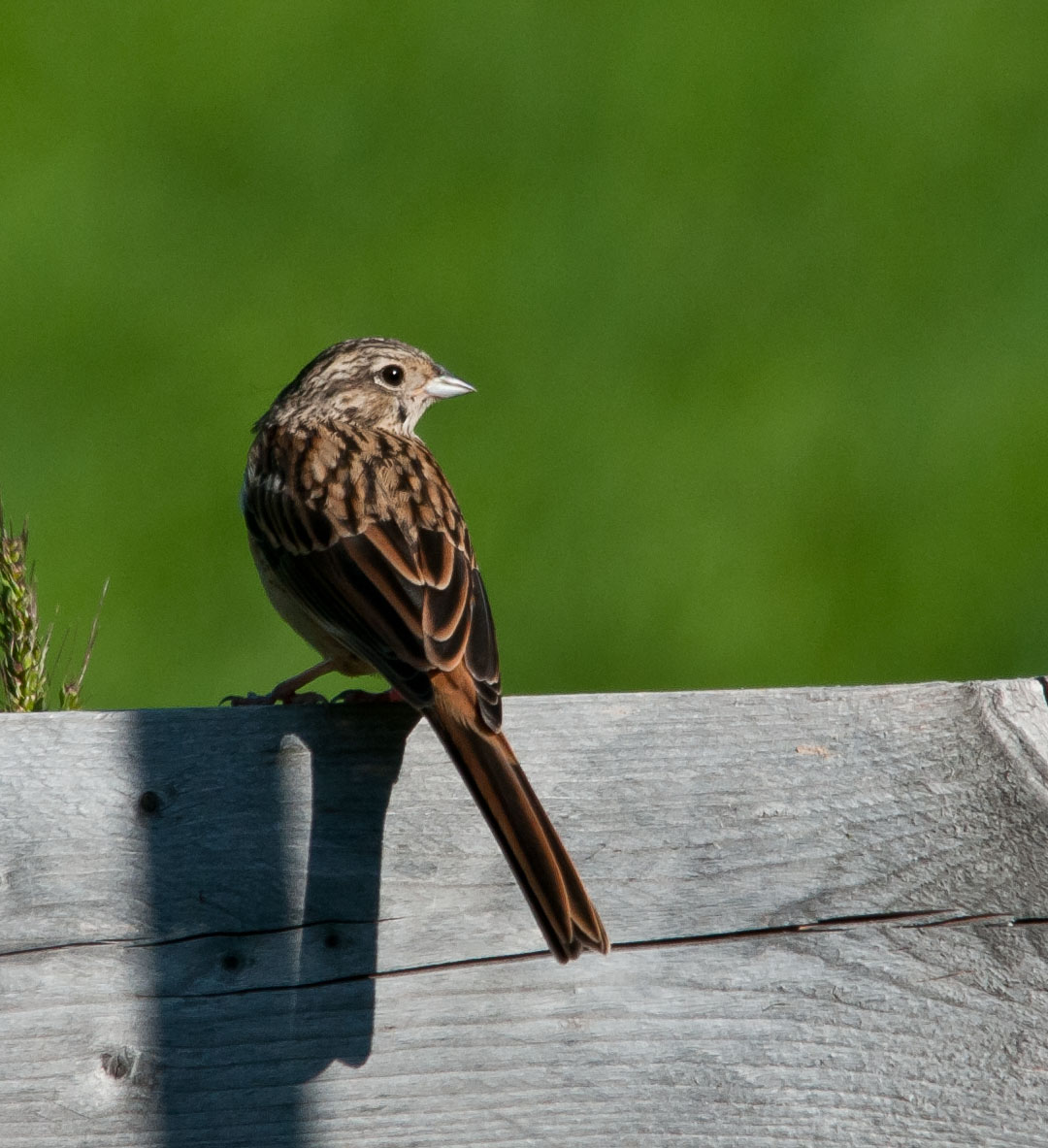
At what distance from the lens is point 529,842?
9.70 feet

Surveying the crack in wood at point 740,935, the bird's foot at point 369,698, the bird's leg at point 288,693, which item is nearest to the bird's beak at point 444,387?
the bird's leg at point 288,693

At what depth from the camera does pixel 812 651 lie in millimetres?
7555

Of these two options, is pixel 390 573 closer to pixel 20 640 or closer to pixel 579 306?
pixel 20 640

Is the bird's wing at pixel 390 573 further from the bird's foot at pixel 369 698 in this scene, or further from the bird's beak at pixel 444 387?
the bird's beak at pixel 444 387

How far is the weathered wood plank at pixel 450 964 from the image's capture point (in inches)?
122

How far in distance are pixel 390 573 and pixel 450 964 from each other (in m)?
0.98

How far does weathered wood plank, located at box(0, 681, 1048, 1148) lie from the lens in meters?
3.11

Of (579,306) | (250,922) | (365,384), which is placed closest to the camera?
(250,922)

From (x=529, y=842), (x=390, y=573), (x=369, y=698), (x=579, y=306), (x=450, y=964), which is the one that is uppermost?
(x=579, y=306)

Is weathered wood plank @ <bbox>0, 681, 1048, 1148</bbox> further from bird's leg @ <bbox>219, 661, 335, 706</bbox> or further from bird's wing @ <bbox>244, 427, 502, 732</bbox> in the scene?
bird's leg @ <bbox>219, 661, 335, 706</bbox>

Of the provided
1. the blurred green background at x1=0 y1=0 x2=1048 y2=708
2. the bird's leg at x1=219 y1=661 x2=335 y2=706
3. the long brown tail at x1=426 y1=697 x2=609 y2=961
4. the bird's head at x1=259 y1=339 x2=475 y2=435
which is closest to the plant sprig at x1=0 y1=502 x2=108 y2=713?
the bird's leg at x1=219 y1=661 x2=335 y2=706

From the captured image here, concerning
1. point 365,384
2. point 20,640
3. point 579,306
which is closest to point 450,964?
point 20,640

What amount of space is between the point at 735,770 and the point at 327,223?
609cm

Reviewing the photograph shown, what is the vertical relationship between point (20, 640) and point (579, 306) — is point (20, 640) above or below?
below
